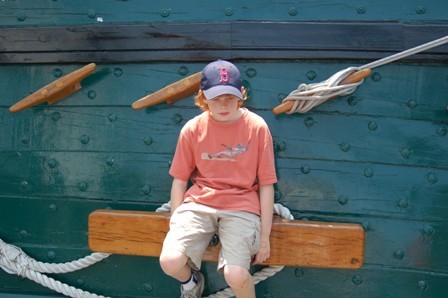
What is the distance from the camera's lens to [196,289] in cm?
306

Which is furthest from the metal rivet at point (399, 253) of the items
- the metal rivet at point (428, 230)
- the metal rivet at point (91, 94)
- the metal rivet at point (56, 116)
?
the metal rivet at point (56, 116)

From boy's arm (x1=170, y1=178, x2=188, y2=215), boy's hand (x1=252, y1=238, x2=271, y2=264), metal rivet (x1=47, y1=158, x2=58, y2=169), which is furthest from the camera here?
metal rivet (x1=47, y1=158, x2=58, y2=169)

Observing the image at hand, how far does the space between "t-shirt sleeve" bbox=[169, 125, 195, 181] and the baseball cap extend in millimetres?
242

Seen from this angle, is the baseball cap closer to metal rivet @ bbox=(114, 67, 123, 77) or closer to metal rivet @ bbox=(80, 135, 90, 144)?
metal rivet @ bbox=(114, 67, 123, 77)

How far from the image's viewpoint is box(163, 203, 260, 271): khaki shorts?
2840mm

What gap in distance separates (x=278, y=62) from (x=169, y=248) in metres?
0.90

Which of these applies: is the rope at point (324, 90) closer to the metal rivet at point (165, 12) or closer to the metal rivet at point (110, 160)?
the metal rivet at point (165, 12)

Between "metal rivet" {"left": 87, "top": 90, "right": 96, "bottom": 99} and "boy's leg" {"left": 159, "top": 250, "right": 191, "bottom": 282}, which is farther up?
"metal rivet" {"left": 87, "top": 90, "right": 96, "bottom": 99}

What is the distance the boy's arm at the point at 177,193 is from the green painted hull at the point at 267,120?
189 millimetres

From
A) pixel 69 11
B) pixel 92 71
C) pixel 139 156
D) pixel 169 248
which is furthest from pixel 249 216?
pixel 69 11

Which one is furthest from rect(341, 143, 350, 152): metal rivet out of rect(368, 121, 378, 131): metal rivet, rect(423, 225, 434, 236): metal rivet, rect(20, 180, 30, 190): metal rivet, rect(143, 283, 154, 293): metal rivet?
→ rect(20, 180, 30, 190): metal rivet

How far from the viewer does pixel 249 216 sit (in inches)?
114

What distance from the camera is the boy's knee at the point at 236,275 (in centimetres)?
278

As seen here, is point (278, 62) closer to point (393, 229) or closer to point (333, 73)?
point (333, 73)
